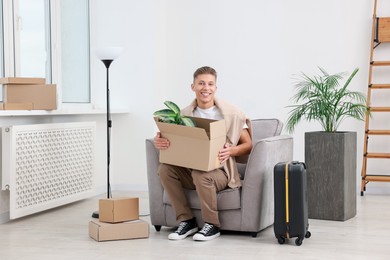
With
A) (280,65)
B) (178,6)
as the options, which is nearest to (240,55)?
(280,65)

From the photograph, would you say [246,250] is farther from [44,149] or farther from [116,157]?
[116,157]

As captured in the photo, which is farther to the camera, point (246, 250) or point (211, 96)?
point (211, 96)

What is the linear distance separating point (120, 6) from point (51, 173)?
202cm

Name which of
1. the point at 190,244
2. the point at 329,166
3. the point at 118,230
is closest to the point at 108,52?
the point at 118,230

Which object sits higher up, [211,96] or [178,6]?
[178,6]

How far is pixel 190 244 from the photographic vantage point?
4.10 meters

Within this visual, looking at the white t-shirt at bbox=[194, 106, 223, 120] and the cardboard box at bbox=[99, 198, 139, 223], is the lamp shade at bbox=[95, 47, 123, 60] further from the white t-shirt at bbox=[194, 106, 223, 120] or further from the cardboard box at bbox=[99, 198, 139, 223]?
the cardboard box at bbox=[99, 198, 139, 223]

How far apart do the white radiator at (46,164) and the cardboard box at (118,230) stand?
86cm

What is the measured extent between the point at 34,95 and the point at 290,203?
6.97ft

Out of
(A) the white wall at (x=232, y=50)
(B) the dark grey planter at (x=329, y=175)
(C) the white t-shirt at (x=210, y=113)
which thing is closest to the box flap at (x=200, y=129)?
(C) the white t-shirt at (x=210, y=113)

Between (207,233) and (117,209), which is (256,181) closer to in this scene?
(207,233)

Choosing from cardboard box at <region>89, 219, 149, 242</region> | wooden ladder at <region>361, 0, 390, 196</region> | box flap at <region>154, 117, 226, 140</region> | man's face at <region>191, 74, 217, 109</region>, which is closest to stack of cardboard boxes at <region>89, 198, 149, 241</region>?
cardboard box at <region>89, 219, 149, 242</region>

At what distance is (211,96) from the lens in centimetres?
438

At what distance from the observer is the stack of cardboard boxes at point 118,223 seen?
419 cm
